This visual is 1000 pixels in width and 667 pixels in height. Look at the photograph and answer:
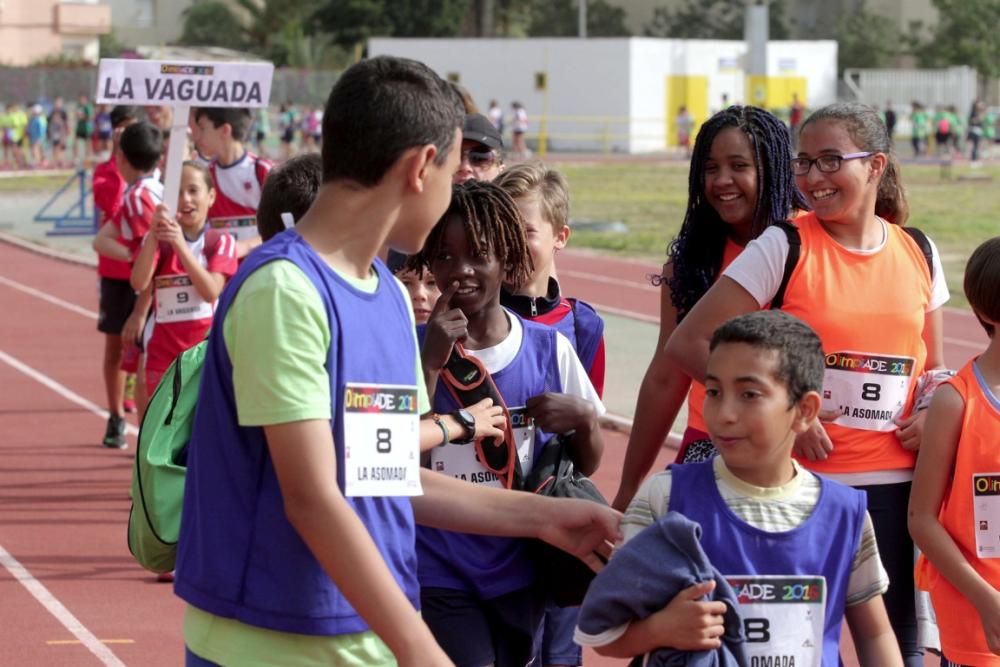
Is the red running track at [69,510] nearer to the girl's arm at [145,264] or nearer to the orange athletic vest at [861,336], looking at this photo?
the girl's arm at [145,264]

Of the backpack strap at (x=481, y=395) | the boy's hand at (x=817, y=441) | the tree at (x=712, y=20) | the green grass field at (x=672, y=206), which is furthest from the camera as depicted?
the tree at (x=712, y=20)

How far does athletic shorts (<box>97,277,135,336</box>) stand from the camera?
10133 mm

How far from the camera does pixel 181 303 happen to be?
8008 mm

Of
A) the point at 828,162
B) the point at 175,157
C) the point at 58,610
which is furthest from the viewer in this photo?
the point at 175,157

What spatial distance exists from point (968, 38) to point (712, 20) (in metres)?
15.1

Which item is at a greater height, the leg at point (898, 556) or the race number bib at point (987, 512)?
the race number bib at point (987, 512)

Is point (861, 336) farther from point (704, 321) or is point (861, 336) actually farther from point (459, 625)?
point (459, 625)

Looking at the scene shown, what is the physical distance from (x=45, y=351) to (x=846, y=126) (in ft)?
37.4

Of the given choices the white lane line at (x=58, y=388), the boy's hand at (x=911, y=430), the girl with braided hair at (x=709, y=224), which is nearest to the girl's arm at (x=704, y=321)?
the girl with braided hair at (x=709, y=224)

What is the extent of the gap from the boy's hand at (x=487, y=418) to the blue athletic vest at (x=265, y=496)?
0.90 meters

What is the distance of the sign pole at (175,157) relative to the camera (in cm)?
708

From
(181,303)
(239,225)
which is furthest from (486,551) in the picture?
(239,225)

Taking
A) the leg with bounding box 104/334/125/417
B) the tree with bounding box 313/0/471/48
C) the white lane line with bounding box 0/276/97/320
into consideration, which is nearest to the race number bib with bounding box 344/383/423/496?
the leg with bounding box 104/334/125/417

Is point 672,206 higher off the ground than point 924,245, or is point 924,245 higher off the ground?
point 924,245
